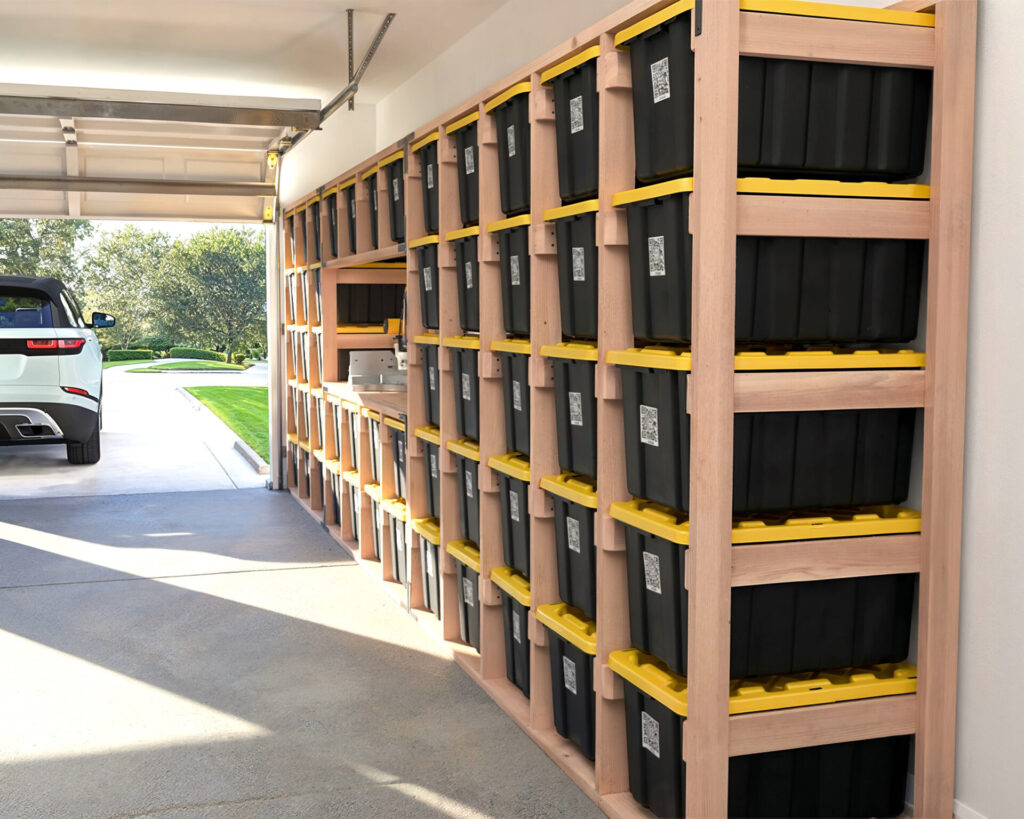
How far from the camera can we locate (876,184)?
9.95 feet

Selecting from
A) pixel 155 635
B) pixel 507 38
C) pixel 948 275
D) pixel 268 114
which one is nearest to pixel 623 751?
pixel 948 275

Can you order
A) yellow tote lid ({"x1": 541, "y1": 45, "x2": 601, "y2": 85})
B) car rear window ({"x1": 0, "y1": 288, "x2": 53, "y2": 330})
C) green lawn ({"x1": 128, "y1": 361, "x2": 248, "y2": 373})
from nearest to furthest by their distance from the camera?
yellow tote lid ({"x1": 541, "y1": 45, "x2": 601, "y2": 85}) < car rear window ({"x1": 0, "y1": 288, "x2": 53, "y2": 330}) < green lawn ({"x1": 128, "y1": 361, "x2": 248, "y2": 373})

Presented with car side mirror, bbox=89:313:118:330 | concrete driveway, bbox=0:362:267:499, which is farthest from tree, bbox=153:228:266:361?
car side mirror, bbox=89:313:118:330

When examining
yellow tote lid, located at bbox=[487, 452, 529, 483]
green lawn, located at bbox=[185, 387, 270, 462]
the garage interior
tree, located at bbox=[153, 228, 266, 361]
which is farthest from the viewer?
tree, located at bbox=[153, 228, 266, 361]

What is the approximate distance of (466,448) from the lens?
4.66m

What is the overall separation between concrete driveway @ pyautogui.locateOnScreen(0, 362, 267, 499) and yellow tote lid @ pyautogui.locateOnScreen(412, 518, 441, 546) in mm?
4573

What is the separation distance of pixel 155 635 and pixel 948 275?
12.8 feet

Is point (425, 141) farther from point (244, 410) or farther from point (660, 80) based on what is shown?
point (244, 410)

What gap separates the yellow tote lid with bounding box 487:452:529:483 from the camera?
4051 millimetres

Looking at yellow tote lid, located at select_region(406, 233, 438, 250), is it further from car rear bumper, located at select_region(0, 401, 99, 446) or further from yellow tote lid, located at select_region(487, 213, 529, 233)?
car rear bumper, located at select_region(0, 401, 99, 446)

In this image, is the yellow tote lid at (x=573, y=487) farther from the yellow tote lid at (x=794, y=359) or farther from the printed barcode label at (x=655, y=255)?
the printed barcode label at (x=655, y=255)

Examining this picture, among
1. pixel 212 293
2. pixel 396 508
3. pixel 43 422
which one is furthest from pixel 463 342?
pixel 212 293

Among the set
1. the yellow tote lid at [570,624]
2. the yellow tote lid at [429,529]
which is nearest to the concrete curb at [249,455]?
the yellow tote lid at [429,529]

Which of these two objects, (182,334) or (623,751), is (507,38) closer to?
(623,751)
